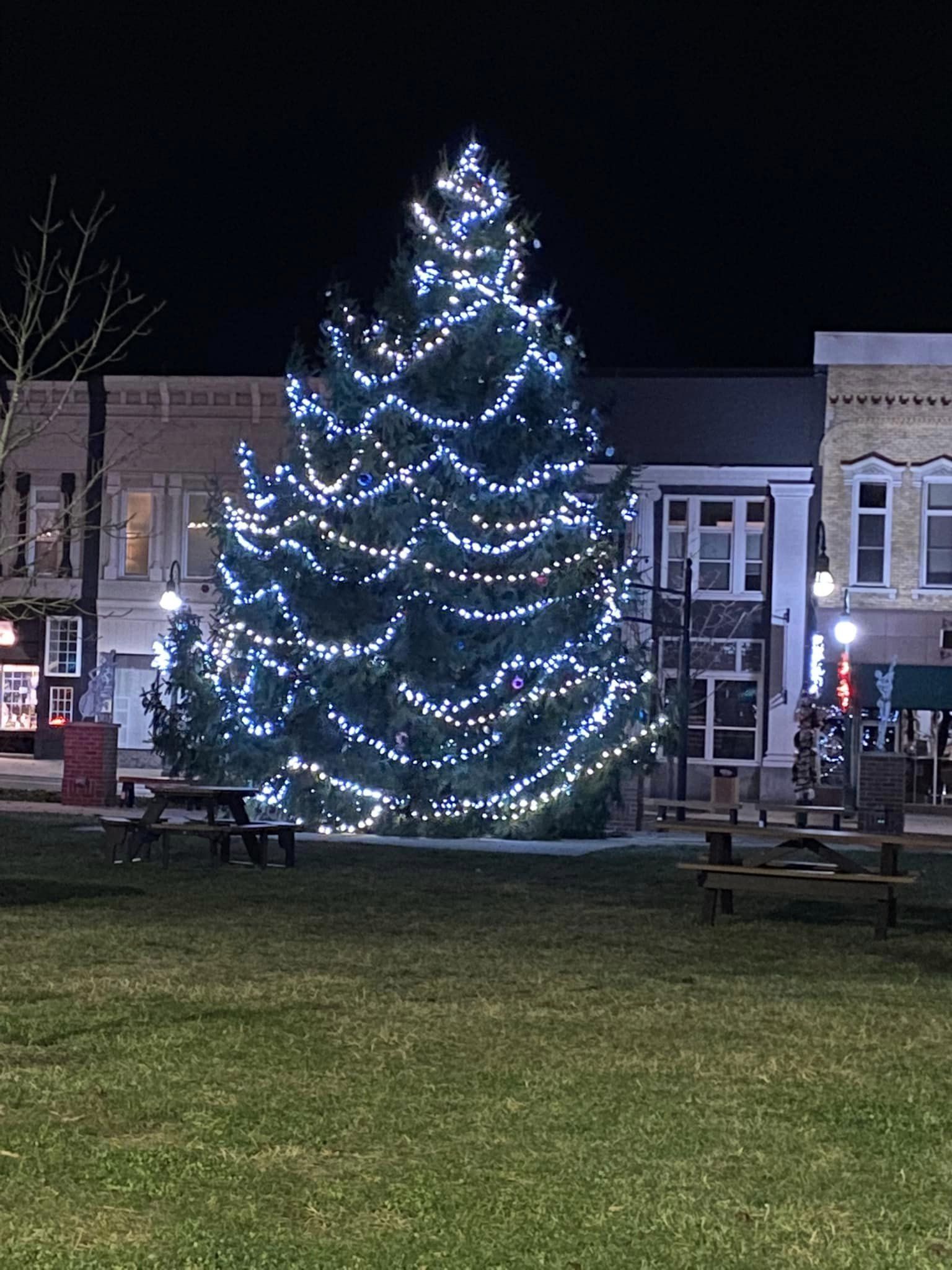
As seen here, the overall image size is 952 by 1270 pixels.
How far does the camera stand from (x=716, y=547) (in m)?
42.6

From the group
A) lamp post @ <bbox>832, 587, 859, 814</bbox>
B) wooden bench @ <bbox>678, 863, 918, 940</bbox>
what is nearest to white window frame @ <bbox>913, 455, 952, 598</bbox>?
lamp post @ <bbox>832, 587, 859, 814</bbox>

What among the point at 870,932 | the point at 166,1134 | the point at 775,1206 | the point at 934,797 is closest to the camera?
the point at 775,1206

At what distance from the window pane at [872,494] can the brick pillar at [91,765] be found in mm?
18356

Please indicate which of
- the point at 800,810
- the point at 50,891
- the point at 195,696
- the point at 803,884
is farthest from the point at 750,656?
the point at 50,891

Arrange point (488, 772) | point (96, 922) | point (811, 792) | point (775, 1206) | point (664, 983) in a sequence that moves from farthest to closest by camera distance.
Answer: point (811, 792), point (488, 772), point (96, 922), point (664, 983), point (775, 1206)

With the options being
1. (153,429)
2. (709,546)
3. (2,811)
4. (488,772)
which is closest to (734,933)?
(488,772)

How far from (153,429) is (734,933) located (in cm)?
3384

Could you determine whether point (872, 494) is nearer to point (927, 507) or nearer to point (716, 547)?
point (927, 507)

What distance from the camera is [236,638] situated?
26.7 metres

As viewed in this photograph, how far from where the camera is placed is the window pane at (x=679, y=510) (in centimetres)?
4272

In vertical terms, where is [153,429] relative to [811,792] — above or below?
above

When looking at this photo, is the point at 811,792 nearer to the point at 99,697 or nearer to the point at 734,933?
the point at 99,697

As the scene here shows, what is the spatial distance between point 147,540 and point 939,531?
18687mm

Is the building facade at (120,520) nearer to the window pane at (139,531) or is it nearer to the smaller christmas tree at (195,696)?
the window pane at (139,531)
